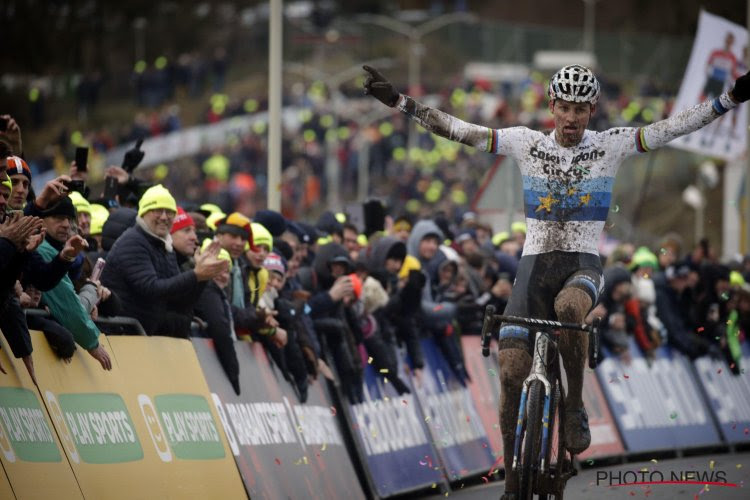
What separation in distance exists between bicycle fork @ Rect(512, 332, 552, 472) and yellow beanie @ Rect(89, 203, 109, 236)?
149 inches

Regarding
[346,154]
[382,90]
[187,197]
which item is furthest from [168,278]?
[346,154]

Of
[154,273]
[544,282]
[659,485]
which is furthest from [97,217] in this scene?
[659,485]

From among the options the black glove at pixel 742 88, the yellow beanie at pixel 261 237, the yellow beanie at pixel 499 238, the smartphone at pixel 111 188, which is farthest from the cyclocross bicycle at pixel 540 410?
the yellow beanie at pixel 499 238

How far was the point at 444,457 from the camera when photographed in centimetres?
1596

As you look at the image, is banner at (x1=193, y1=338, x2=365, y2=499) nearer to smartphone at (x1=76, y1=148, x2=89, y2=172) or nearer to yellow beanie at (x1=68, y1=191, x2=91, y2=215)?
yellow beanie at (x1=68, y1=191, x2=91, y2=215)

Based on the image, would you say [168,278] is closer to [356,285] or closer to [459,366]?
[356,285]

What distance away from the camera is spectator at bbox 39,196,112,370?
968 cm

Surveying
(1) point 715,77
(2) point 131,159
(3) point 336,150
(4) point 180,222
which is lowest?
(3) point 336,150

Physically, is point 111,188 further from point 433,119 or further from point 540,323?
point 540,323

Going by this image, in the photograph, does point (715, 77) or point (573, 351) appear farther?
point (715, 77)

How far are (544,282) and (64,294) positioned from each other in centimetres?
293

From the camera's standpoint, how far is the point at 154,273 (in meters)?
11.2

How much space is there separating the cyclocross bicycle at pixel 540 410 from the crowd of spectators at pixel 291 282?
2.13m

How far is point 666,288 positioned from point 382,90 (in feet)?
37.3
